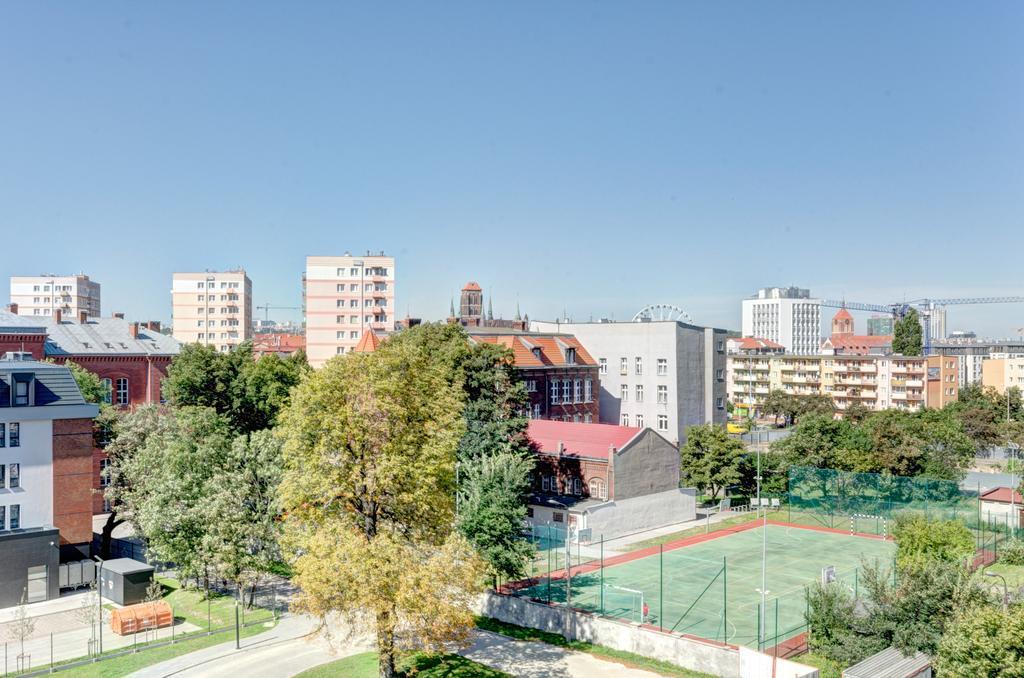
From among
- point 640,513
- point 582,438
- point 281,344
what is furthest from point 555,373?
point 281,344

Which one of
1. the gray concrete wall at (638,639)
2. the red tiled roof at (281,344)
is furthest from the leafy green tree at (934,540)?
the red tiled roof at (281,344)

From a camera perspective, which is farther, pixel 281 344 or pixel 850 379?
pixel 281 344

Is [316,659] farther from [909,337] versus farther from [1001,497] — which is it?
[909,337]

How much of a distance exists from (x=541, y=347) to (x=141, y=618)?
43572 millimetres

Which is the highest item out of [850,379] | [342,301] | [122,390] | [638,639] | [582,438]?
[342,301]

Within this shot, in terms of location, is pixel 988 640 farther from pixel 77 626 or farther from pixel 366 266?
pixel 366 266

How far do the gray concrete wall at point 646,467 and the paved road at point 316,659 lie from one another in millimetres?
20556

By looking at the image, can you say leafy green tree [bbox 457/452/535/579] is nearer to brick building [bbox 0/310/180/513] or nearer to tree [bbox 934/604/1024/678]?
tree [bbox 934/604/1024/678]

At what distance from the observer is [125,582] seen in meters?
34.4

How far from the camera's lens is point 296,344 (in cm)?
12838

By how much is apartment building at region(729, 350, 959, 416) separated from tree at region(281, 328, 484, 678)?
10092 centimetres

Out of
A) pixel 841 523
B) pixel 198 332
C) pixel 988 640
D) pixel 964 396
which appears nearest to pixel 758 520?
pixel 841 523

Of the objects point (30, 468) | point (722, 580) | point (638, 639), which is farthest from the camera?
point (30, 468)

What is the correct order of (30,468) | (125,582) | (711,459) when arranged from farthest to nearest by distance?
(711,459) → (30,468) → (125,582)
